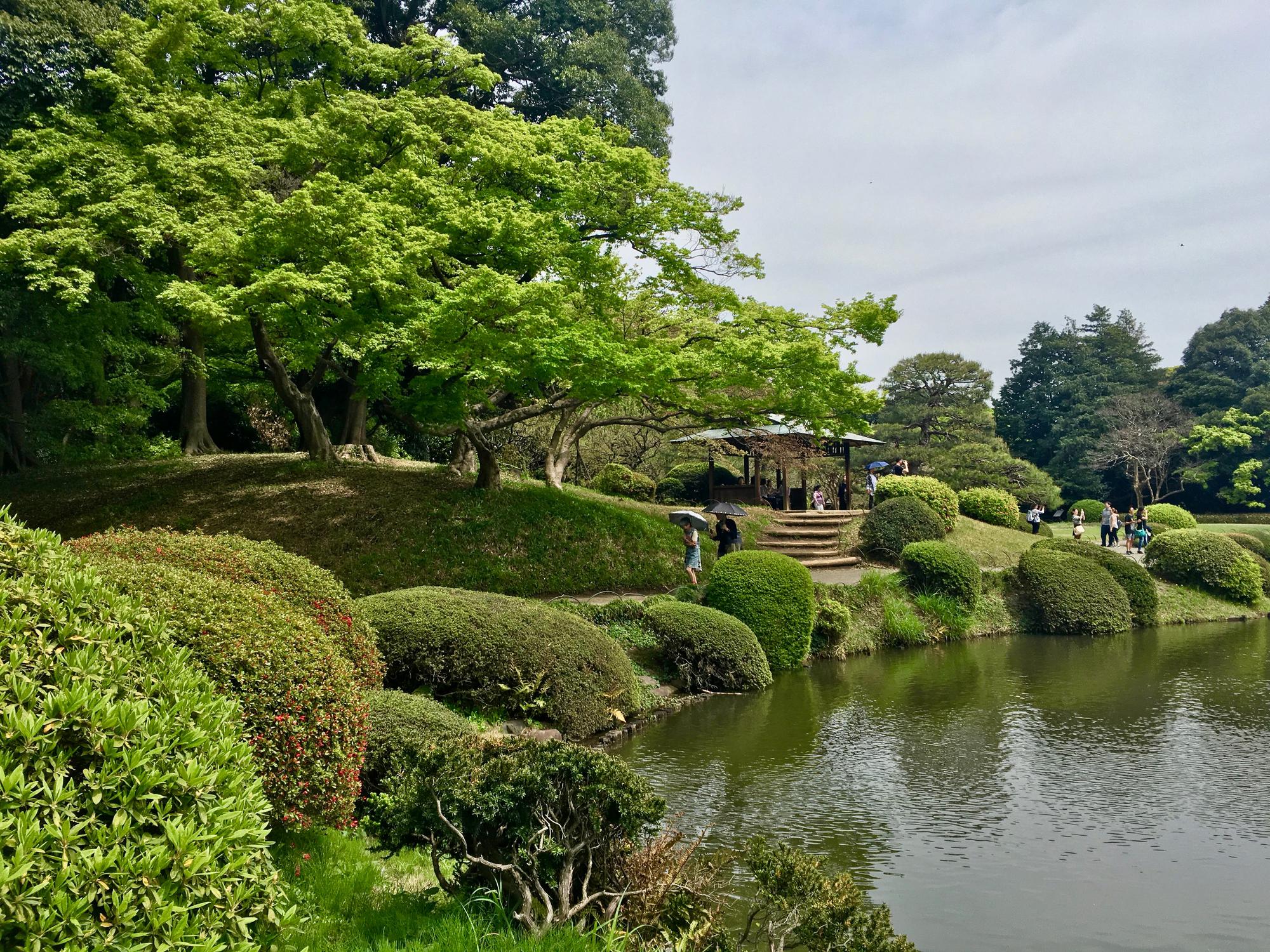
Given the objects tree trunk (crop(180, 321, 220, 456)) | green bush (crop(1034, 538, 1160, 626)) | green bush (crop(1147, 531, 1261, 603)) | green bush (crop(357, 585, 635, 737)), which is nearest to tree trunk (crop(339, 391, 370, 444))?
tree trunk (crop(180, 321, 220, 456))

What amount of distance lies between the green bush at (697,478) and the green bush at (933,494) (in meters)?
5.92

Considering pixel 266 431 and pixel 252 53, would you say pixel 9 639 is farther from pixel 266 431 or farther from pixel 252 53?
pixel 266 431

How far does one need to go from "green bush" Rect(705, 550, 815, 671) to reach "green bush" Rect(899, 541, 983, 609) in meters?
4.79

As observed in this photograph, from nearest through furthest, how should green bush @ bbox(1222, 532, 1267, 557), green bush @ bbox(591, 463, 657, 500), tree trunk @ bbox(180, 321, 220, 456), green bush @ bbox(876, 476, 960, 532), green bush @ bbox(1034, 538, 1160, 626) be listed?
green bush @ bbox(1034, 538, 1160, 626)
tree trunk @ bbox(180, 321, 220, 456)
green bush @ bbox(1222, 532, 1267, 557)
green bush @ bbox(876, 476, 960, 532)
green bush @ bbox(591, 463, 657, 500)

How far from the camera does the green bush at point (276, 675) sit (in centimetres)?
429

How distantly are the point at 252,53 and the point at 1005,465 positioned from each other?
97.1ft

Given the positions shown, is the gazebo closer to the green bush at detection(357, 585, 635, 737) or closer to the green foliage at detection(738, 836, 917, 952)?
the green bush at detection(357, 585, 635, 737)

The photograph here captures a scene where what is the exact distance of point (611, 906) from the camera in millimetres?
4117

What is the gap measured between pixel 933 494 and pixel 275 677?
21364mm

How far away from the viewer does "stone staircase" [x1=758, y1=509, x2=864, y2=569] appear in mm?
20578

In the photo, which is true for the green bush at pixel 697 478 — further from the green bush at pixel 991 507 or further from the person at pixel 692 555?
the person at pixel 692 555

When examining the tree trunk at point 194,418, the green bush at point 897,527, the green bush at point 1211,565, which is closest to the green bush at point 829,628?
the green bush at point 897,527

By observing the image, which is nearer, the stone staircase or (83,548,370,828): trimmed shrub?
(83,548,370,828): trimmed shrub

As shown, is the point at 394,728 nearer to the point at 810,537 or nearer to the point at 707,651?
the point at 707,651
